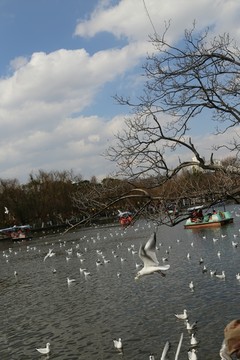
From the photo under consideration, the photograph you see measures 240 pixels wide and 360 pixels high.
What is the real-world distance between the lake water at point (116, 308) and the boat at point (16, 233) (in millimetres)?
36695

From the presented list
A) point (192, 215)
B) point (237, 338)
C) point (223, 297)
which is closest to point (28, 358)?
point (223, 297)

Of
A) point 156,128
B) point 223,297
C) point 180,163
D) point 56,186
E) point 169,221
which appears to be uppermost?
point 56,186

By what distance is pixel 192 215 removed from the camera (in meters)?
7.44

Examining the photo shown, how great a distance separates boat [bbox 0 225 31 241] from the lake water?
36.7m

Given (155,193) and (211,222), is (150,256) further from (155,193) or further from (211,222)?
(211,222)

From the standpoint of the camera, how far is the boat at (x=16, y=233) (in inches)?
2544

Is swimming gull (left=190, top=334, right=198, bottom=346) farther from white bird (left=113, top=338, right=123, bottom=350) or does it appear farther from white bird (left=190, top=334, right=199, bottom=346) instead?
white bird (left=113, top=338, right=123, bottom=350)

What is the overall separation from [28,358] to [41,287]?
10.7m

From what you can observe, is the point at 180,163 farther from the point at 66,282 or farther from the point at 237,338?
the point at 66,282

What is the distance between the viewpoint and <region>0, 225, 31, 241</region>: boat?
64.6 metres

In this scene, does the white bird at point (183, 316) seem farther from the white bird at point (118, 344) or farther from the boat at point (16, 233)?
the boat at point (16, 233)

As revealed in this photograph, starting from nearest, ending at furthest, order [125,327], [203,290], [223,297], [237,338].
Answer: [237,338] → [125,327] → [223,297] → [203,290]

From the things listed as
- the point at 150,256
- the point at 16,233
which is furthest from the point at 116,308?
the point at 16,233

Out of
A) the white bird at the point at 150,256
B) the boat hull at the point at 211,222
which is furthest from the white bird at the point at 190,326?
the boat hull at the point at 211,222
